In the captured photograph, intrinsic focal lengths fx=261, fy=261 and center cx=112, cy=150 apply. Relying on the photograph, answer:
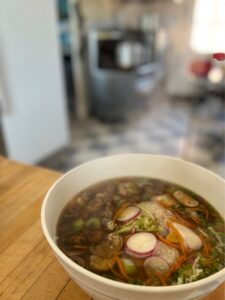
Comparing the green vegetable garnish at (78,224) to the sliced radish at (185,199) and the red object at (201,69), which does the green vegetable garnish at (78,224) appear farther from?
the red object at (201,69)

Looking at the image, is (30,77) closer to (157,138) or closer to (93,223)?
(157,138)

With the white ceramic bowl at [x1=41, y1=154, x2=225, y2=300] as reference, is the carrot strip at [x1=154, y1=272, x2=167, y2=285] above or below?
below

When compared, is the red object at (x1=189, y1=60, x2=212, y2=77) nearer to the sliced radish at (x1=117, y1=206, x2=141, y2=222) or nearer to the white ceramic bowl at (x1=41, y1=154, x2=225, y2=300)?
the white ceramic bowl at (x1=41, y1=154, x2=225, y2=300)

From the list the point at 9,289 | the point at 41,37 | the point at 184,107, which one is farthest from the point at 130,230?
the point at 184,107

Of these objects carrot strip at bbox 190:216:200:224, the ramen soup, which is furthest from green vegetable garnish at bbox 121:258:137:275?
carrot strip at bbox 190:216:200:224

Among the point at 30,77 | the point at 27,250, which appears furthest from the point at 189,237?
the point at 30,77

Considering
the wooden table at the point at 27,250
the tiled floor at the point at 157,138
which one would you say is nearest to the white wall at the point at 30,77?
the tiled floor at the point at 157,138

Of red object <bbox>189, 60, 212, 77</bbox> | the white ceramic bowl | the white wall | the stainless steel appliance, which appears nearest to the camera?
the white ceramic bowl

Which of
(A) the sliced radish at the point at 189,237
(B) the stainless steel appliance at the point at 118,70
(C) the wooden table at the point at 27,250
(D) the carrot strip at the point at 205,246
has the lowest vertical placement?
(B) the stainless steel appliance at the point at 118,70
